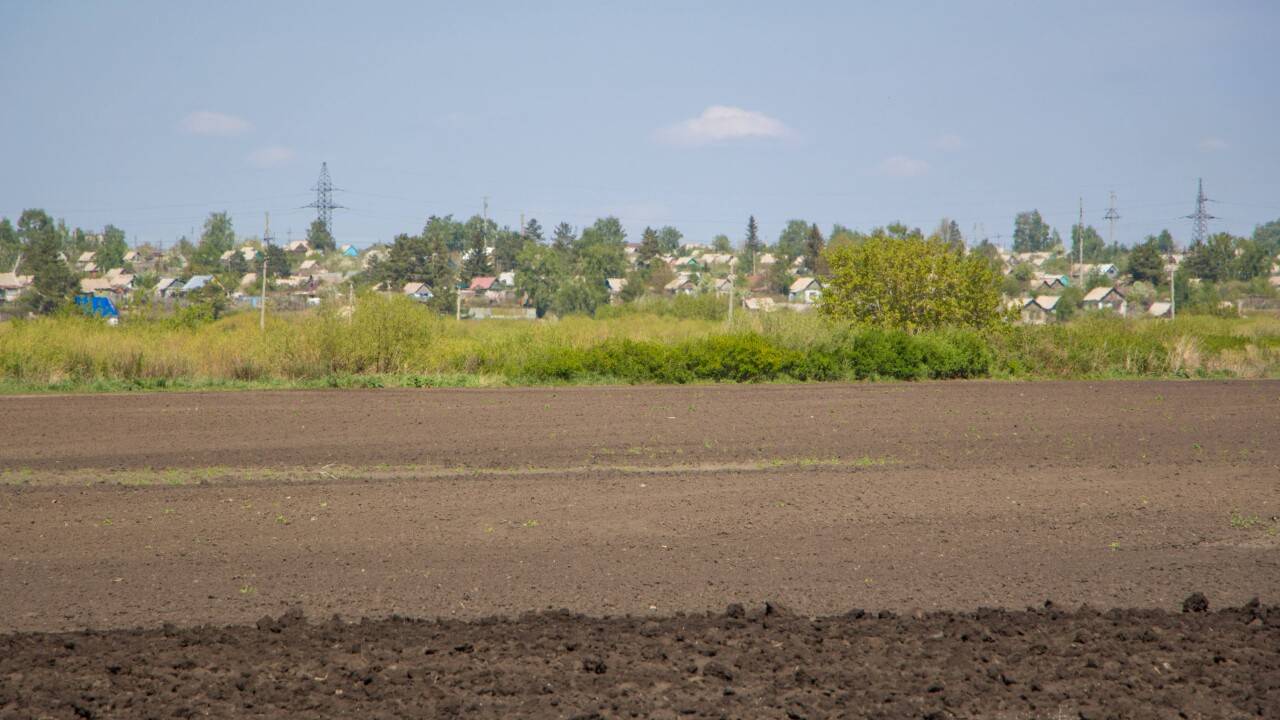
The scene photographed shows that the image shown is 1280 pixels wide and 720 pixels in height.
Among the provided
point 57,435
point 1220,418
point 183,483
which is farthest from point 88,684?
point 1220,418

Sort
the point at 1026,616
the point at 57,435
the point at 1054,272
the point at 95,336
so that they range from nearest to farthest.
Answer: the point at 1026,616, the point at 57,435, the point at 95,336, the point at 1054,272

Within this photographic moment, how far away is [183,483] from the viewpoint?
1331cm

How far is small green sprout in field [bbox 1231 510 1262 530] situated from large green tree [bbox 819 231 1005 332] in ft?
79.2

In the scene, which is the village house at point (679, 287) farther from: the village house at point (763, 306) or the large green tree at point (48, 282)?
the large green tree at point (48, 282)

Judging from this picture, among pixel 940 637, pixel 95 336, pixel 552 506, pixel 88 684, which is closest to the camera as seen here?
pixel 88 684

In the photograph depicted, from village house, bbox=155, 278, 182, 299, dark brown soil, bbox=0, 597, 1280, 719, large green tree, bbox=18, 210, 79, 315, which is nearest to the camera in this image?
dark brown soil, bbox=0, 597, 1280, 719

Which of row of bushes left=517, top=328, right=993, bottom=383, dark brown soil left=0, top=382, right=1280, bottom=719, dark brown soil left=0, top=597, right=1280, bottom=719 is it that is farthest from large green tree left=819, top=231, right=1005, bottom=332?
dark brown soil left=0, top=597, right=1280, bottom=719

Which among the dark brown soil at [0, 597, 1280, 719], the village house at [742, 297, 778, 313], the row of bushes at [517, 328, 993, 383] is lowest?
the dark brown soil at [0, 597, 1280, 719]

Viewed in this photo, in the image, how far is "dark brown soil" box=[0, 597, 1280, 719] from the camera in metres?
5.97

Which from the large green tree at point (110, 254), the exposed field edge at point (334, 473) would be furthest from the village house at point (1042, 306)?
the large green tree at point (110, 254)

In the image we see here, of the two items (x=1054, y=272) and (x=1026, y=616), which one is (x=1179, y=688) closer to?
(x=1026, y=616)

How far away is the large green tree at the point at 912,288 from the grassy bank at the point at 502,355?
206cm

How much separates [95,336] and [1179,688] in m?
28.1

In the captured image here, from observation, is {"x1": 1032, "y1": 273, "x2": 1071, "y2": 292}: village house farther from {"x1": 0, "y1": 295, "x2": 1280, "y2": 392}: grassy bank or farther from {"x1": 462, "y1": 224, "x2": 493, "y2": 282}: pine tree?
{"x1": 0, "y1": 295, "x2": 1280, "y2": 392}: grassy bank
